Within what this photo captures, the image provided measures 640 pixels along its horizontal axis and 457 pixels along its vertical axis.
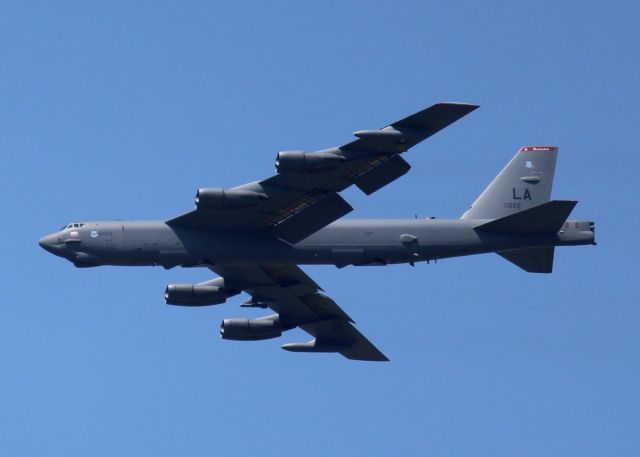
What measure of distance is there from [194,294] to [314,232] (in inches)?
274

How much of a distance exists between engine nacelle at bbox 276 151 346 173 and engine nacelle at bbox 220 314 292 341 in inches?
507

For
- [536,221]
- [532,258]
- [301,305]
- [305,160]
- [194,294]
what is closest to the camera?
[305,160]

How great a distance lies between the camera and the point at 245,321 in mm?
66438

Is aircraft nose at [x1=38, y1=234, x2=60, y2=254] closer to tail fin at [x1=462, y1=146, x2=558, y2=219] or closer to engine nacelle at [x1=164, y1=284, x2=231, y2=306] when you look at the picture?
engine nacelle at [x1=164, y1=284, x2=231, y2=306]

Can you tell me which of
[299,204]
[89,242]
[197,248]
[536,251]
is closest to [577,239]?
[536,251]

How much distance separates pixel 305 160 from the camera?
5509cm

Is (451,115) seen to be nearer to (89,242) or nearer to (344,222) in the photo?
(344,222)

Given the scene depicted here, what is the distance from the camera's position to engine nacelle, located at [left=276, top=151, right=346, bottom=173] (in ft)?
180

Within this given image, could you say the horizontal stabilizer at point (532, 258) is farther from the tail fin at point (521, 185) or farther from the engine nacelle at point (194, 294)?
the engine nacelle at point (194, 294)

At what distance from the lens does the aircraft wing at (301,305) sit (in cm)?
6338

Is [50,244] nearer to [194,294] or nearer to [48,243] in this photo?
[48,243]

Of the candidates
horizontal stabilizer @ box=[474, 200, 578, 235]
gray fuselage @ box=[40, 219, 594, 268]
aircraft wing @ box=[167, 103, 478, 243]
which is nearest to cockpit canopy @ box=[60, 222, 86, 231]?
gray fuselage @ box=[40, 219, 594, 268]

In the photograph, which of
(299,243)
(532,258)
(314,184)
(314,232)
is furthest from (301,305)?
(532,258)

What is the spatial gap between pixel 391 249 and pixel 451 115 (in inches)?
346
